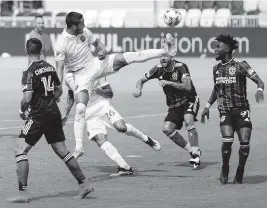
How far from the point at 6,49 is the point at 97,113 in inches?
1267

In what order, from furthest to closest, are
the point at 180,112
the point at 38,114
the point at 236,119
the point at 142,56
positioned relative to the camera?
the point at 180,112, the point at 142,56, the point at 236,119, the point at 38,114

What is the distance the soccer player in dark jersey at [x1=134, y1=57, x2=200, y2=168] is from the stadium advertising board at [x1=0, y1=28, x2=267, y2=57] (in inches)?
1045

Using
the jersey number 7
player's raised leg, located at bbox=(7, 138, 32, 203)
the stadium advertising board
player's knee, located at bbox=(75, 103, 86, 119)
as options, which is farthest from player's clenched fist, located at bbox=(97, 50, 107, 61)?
the stadium advertising board

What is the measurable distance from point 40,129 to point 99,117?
93.9 inches

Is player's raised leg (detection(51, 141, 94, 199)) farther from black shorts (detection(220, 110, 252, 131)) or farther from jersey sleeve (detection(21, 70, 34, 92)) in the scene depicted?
black shorts (detection(220, 110, 252, 131))

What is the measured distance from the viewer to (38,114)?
34.6 feet

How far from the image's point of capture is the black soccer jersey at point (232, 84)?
11.8m

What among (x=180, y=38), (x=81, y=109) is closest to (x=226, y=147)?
(x=81, y=109)

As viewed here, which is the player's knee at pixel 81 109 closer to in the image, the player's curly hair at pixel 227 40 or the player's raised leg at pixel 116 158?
the player's raised leg at pixel 116 158

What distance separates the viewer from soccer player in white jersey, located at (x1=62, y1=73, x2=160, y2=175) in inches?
495

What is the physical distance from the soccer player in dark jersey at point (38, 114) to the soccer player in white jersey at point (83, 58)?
1849mm

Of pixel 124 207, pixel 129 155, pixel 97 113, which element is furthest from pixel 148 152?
pixel 124 207

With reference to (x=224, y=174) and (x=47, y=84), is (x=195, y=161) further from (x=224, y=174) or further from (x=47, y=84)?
(x=47, y=84)

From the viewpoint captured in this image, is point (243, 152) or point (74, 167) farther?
point (243, 152)
